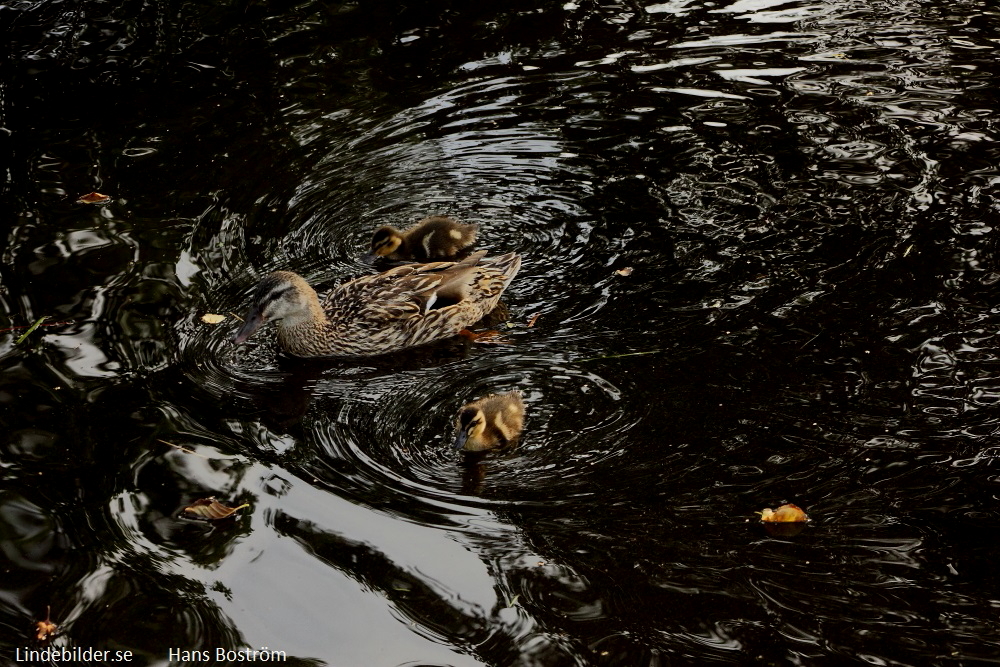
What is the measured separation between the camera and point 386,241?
7.26m

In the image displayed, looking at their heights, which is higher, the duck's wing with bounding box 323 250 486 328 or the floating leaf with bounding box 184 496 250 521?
the floating leaf with bounding box 184 496 250 521

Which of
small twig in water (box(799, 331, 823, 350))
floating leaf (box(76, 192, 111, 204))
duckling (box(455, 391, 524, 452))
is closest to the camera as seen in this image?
duckling (box(455, 391, 524, 452))

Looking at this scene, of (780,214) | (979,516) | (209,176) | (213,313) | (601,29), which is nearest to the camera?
(979,516)

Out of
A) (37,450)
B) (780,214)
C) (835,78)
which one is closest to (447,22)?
(835,78)

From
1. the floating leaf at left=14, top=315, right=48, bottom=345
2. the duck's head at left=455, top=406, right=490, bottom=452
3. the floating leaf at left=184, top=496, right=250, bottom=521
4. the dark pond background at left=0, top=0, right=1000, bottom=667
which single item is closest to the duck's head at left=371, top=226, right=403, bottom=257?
the dark pond background at left=0, top=0, right=1000, bottom=667

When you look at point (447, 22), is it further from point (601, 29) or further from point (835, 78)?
point (835, 78)

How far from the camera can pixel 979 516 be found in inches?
185

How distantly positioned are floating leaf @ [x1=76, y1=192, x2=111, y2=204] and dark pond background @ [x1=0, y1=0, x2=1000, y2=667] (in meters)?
0.09

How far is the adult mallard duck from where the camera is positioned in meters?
6.46

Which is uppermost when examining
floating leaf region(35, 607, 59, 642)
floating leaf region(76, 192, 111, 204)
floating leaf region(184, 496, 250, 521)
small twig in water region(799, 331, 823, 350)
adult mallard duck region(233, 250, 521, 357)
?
floating leaf region(76, 192, 111, 204)

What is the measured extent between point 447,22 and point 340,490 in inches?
249

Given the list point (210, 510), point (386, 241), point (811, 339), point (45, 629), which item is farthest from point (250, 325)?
point (811, 339)

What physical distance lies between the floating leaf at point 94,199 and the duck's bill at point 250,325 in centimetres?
219

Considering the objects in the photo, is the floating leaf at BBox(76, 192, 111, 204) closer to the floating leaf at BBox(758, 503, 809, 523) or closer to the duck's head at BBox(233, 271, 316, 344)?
the duck's head at BBox(233, 271, 316, 344)
